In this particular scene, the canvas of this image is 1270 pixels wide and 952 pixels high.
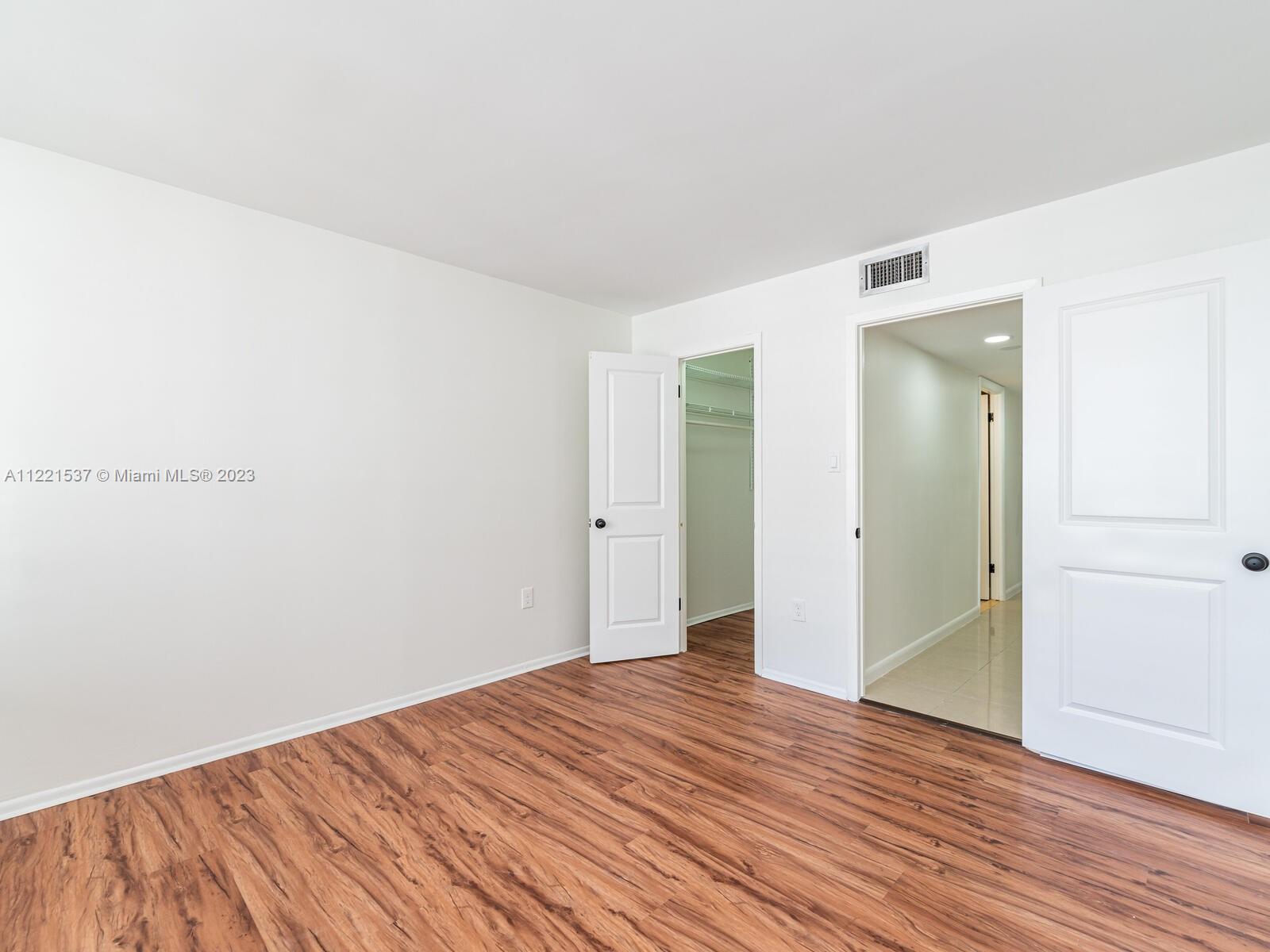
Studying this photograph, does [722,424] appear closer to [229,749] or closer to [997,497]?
[997,497]

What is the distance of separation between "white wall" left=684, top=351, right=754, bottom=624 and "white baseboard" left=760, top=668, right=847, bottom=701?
1421 millimetres

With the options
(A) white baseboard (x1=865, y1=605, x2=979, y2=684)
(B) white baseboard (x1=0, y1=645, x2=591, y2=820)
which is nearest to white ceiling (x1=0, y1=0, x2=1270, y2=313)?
(B) white baseboard (x1=0, y1=645, x2=591, y2=820)

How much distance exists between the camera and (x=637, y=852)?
2.00 m

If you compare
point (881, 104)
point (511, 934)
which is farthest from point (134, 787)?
point (881, 104)

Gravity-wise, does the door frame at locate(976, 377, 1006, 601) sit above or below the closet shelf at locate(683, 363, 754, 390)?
below

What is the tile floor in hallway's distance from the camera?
3.15 meters

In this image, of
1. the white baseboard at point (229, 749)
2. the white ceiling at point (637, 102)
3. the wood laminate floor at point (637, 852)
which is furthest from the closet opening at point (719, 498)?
the white ceiling at point (637, 102)

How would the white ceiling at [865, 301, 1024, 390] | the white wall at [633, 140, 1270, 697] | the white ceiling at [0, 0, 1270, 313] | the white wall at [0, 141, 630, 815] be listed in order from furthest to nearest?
the white ceiling at [865, 301, 1024, 390] < the white wall at [633, 140, 1270, 697] < the white wall at [0, 141, 630, 815] < the white ceiling at [0, 0, 1270, 313]

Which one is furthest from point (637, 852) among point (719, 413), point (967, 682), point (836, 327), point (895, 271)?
point (719, 413)

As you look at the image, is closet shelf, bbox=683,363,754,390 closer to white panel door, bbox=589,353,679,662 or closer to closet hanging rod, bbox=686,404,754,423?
closet hanging rod, bbox=686,404,754,423

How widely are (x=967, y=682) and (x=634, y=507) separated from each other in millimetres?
2345

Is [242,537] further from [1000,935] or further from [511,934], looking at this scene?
[1000,935]

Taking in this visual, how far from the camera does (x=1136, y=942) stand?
1595 millimetres

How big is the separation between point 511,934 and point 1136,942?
1.67 meters
